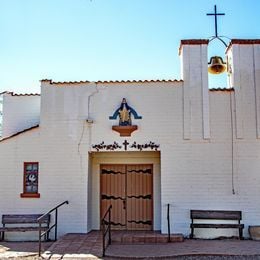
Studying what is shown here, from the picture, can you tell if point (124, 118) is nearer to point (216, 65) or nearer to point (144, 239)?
point (216, 65)

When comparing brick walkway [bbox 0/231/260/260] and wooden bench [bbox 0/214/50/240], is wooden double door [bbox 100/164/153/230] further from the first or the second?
wooden bench [bbox 0/214/50/240]

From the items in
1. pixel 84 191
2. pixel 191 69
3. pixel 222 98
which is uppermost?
pixel 191 69

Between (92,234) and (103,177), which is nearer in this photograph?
(92,234)

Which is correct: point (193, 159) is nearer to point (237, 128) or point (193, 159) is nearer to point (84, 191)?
point (237, 128)

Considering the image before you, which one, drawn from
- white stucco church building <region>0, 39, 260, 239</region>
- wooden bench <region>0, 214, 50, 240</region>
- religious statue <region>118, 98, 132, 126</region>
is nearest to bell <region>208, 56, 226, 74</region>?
white stucco church building <region>0, 39, 260, 239</region>

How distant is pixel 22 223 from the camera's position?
11.6 metres

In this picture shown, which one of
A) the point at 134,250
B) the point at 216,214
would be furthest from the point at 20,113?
Answer: the point at 216,214

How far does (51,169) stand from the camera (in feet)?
39.2

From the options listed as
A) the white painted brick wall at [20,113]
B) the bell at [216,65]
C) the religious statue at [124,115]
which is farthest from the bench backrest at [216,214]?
the white painted brick wall at [20,113]

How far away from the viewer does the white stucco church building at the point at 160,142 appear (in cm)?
1152

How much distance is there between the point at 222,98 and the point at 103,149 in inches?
149

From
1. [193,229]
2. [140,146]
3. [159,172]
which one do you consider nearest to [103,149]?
[140,146]

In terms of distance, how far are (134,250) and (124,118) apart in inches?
151

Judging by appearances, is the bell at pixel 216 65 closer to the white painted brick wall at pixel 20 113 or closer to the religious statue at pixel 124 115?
the religious statue at pixel 124 115
